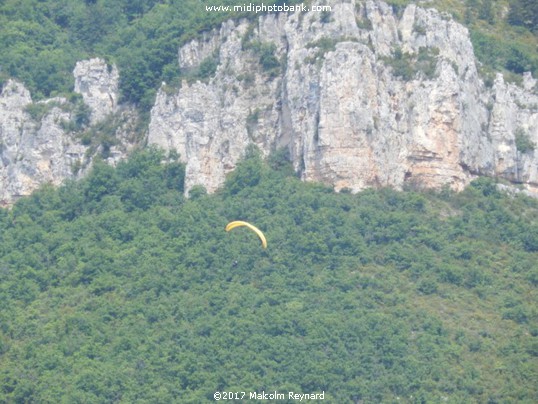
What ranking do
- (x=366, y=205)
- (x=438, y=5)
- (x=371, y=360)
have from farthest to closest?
(x=438, y=5) < (x=366, y=205) < (x=371, y=360)

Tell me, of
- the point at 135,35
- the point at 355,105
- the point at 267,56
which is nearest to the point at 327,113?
the point at 355,105

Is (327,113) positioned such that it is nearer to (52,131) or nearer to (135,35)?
(52,131)

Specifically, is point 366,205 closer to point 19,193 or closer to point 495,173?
point 495,173

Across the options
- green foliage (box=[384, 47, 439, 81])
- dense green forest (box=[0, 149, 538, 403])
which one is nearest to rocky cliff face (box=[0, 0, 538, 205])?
green foliage (box=[384, 47, 439, 81])

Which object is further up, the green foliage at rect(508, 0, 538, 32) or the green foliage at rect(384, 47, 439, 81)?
the green foliage at rect(508, 0, 538, 32)

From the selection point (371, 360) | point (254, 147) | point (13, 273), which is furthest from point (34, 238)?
point (371, 360)

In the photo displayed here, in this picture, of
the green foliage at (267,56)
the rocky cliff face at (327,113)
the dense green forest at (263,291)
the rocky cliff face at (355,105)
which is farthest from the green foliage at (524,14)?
the green foliage at (267,56)

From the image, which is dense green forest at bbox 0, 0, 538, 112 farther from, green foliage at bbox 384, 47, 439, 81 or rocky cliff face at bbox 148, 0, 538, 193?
green foliage at bbox 384, 47, 439, 81
